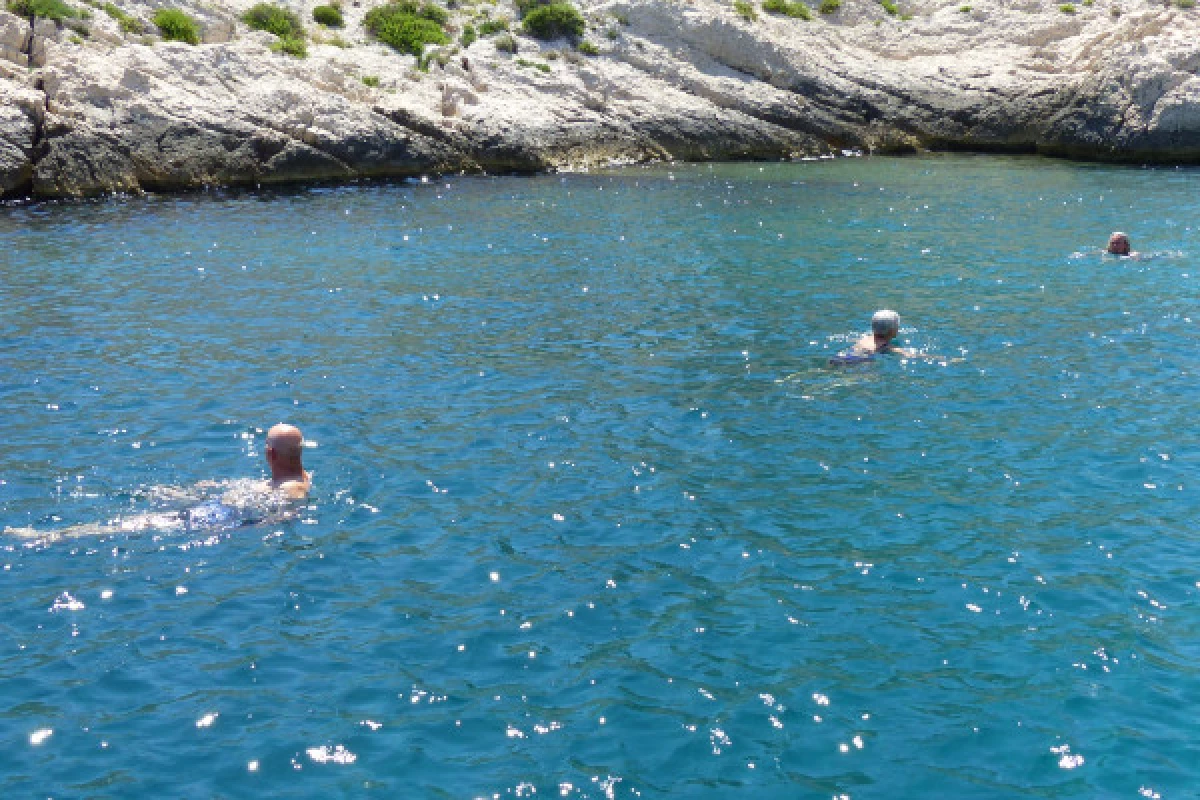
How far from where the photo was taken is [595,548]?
10.9 meters

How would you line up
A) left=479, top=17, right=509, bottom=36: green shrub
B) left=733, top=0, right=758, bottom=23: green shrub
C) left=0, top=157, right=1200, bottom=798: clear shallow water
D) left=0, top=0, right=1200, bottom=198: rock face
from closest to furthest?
left=0, top=157, right=1200, bottom=798: clear shallow water, left=0, top=0, right=1200, bottom=198: rock face, left=479, top=17, right=509, bottom=36: green shrub, left=733, top=0, right=758, bottom=23: green shrub

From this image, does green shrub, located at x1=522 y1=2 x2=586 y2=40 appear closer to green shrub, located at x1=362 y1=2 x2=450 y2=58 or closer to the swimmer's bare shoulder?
green shrub, located at x1=362 y1=2 x2=450 y2=58

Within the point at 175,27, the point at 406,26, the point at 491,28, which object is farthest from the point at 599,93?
the point at 175,27

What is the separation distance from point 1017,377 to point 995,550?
18.5 ft

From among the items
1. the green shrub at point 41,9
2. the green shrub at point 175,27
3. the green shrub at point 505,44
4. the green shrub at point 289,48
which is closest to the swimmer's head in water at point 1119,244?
the green shrub at point 505,44

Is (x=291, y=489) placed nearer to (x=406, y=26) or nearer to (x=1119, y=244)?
(x=1119, y=244)

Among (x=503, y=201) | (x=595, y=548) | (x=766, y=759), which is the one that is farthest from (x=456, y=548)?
(x=503, y=201)

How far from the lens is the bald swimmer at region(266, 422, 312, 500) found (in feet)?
38.9

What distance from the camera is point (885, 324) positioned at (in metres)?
16.3

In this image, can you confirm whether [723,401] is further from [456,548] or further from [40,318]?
[40,318]

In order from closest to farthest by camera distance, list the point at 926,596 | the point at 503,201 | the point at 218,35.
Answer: the point at 926,596
the point at 503,201
the point at 218,35

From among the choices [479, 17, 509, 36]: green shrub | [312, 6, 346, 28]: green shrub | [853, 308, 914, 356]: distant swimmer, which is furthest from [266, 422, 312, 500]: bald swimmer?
[479, 17, 509, 36]: green shrub

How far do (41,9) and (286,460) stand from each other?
2680 cm

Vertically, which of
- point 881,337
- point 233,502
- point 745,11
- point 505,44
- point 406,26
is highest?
point 745,11
